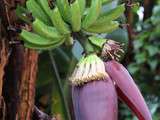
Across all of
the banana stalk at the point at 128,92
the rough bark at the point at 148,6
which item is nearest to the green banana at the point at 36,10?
the banana stalk at the point at 128,92

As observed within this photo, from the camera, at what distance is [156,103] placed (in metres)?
2.15

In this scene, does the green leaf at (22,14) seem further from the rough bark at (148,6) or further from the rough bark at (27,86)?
the rough bark at (148,6)

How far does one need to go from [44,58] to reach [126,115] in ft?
3.79

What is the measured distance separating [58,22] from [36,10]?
55 millimetres

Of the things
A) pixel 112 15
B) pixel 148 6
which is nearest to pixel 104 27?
pixel 112 15

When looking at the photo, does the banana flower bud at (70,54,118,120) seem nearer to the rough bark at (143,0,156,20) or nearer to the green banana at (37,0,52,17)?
the green banana at (37,0,52,17)

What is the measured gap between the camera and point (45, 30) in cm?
59

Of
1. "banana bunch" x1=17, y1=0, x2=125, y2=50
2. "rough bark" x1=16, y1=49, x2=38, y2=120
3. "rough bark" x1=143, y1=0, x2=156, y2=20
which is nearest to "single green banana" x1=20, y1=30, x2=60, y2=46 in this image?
"banana bunch" x1=17, y1=0, x2=125, y2=50

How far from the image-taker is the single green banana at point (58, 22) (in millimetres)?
589

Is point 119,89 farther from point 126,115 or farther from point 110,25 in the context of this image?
point 126,115

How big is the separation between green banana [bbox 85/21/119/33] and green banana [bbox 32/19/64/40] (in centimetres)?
5

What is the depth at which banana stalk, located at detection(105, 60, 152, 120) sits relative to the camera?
57cm

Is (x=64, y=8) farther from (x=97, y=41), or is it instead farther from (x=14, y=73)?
(x=14, y=73)

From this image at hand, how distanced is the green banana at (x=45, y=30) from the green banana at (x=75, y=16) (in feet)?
0.08
